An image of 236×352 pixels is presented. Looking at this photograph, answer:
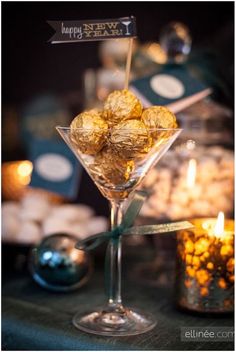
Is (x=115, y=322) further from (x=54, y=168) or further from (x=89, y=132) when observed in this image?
(x=54, y=168)

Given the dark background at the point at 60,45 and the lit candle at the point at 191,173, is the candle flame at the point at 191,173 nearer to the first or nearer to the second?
the lit candle at the point at 191,173

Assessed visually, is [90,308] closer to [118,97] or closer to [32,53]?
[118,97]

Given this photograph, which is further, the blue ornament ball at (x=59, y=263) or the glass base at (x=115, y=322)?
the blue ornament ball at (x=59, y=263)

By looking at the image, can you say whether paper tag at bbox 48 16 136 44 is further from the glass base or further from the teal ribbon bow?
the glass base

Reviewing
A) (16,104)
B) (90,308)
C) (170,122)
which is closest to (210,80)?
(170,122)

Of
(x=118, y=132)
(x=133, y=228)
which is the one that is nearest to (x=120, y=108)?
(x=118, y=132)

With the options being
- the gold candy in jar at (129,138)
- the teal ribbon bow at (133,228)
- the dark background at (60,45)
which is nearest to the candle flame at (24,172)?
the teal ribbon bow at (133,228)
